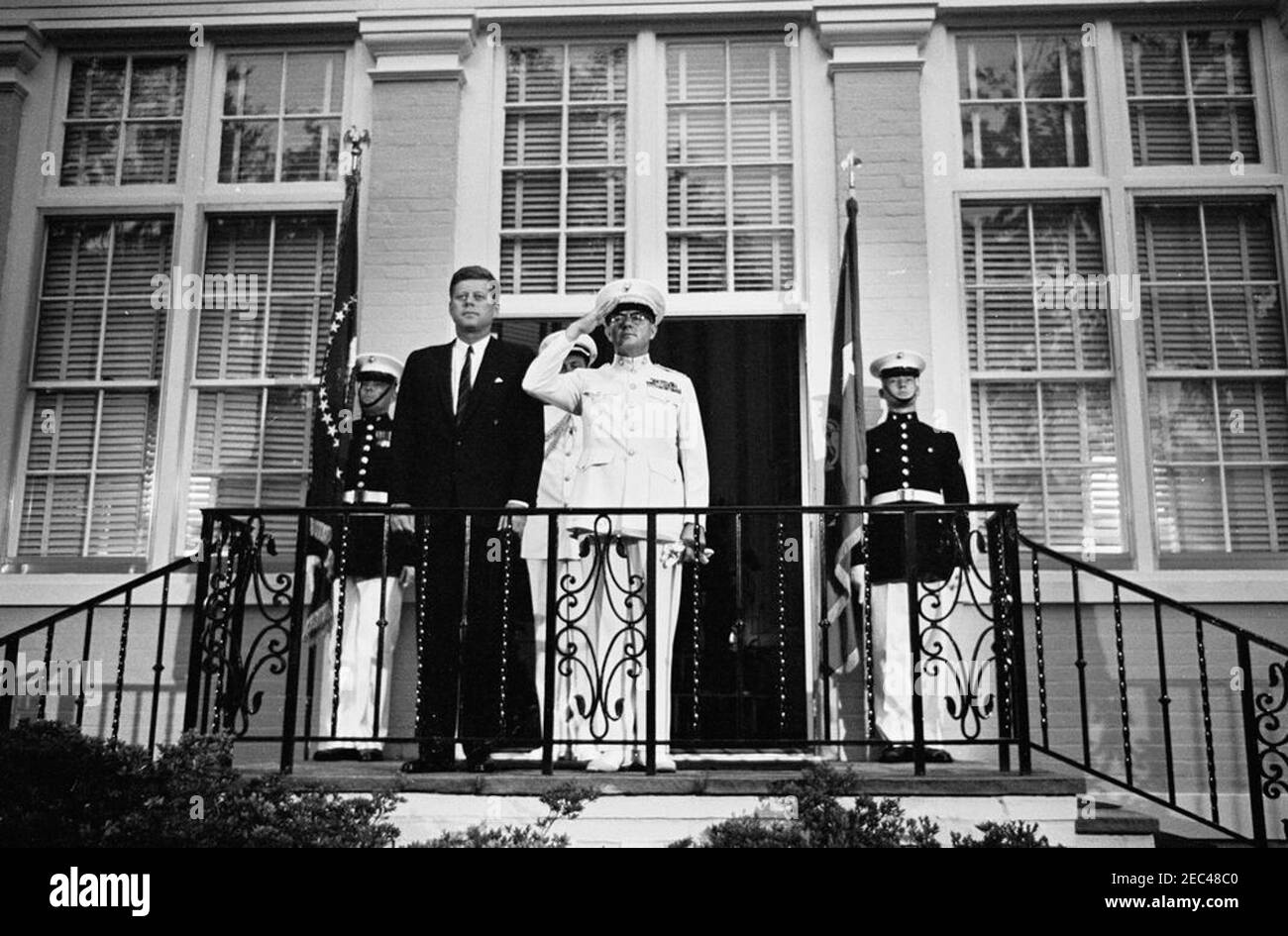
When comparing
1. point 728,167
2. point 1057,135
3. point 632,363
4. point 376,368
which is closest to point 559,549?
point 632,363

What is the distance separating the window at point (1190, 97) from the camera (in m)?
7.20

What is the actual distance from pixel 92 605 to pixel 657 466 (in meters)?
2.40

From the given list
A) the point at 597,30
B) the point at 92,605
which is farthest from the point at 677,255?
the point at 92,605

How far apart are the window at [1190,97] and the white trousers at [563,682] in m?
3.97

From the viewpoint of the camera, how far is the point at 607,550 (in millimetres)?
5383

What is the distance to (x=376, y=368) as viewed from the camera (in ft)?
21.1

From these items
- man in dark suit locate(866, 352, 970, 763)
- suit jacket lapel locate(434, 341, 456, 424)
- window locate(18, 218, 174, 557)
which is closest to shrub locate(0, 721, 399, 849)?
suit jacket lapel locate(434, 341, 456, 424)

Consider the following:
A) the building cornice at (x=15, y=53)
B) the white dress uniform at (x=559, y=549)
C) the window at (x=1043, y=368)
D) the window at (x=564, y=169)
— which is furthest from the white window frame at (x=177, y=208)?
the window at (x=1043, y=368)

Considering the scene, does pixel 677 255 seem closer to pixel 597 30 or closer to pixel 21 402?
pixel 597 30

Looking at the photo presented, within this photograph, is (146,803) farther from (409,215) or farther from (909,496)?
(409,215)

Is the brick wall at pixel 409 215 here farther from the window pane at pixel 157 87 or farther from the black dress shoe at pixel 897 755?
the black dress shoe at pixel 897 755

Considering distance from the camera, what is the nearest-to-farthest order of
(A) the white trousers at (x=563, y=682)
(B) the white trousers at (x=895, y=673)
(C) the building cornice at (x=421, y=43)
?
(A) the white trousers at (x=563, y=682) → (B) the white trousers at (x=895, y=673) → (C) the building cornice at (x=421, y=43)

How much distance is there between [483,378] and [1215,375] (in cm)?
378

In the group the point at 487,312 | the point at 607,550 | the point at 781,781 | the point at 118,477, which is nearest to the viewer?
the point at 781,781
